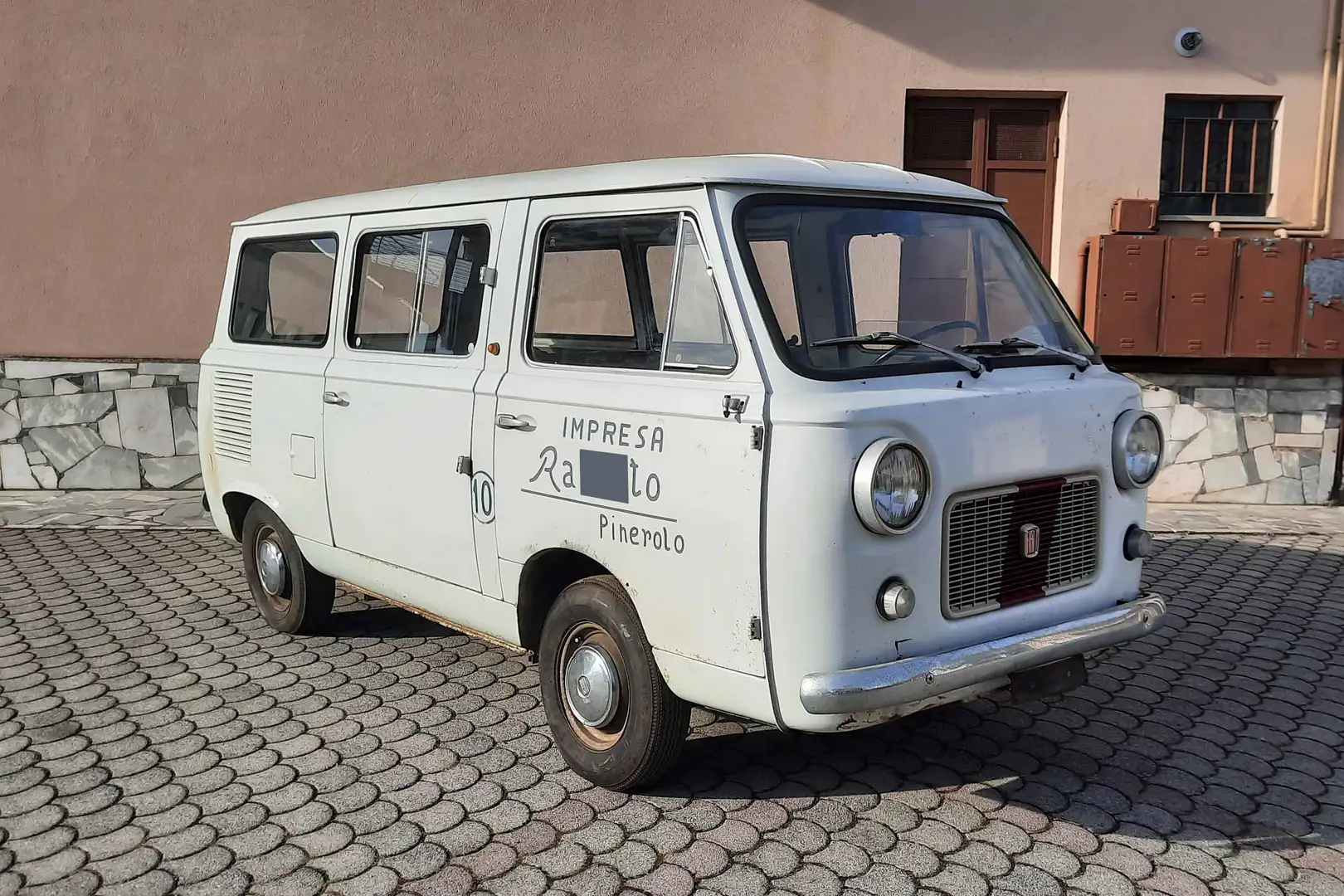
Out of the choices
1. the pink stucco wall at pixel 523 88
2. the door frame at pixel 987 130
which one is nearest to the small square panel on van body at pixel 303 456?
the pink stucco wall at pixel 523 88

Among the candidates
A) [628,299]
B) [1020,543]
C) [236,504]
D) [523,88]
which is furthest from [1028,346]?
[523,88]

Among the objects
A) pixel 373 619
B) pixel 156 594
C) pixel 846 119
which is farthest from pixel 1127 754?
pixel 846 119

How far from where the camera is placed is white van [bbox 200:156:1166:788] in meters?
3.20

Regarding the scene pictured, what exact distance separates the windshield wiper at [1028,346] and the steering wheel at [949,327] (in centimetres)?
8

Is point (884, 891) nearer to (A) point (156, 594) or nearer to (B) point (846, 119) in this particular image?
(A) point (156, 594)

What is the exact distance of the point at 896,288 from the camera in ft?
13.2

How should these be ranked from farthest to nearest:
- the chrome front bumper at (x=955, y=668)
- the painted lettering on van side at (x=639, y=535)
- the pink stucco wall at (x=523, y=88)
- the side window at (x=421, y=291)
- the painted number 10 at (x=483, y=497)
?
the pink stucco wall at (x=523, y=88) < the side window at (x=421, y=291) < the painted number 10 at (x=483, y=497) < the painted lettering on van side at (x=639, y=535) < the chrome front bumper at (x=955, y=668)

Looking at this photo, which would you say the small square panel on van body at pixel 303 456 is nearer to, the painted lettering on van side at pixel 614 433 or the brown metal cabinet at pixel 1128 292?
the painted lettering on van side at pixel 614 433

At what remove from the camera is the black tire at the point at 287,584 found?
5434mm

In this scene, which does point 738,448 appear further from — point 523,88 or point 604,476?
point 523,88

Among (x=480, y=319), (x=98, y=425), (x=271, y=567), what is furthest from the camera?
(x=98, y=425)

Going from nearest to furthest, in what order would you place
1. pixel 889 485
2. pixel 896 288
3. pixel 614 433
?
pixel 889 485
pixel 614 433
pixel 896 288

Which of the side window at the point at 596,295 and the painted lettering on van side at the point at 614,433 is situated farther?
the side window at the point at 596,295

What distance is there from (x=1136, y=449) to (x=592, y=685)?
6.60 ft
